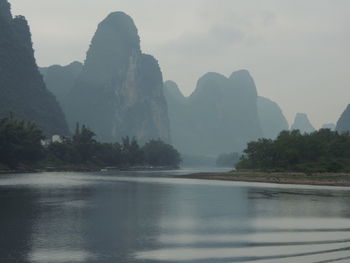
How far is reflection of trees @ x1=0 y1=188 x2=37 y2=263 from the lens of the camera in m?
20.0

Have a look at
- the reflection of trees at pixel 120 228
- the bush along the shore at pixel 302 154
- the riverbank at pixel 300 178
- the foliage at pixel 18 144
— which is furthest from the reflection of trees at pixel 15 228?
the foliage at pixel 18 144

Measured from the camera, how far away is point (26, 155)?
398ft

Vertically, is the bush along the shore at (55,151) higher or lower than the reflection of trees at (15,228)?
higher

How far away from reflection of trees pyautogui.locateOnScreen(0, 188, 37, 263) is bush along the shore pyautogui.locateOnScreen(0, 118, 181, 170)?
2982 inches

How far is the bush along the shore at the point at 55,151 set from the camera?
115875mm

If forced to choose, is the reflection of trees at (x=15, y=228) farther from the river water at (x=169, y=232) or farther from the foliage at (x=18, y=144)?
the foliage at (x=18, y=144)

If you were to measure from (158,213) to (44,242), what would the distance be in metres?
14.6

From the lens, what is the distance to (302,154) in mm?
111750

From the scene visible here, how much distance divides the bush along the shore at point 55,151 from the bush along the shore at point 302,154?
192 ft

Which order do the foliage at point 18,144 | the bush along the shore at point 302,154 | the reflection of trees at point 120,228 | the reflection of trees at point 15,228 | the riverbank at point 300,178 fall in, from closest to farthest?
the reflection of trees at point 15,228 → the reflection of trees at point 120,228 → the riverbank at point 300,178 → the bush along the shore at point 302,154 → the foliage at point 18,144

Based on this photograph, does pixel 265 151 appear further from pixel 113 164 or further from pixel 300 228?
pixel 300 228

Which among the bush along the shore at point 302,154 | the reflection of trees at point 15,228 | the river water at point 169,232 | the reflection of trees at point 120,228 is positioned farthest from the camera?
the bush along the shore at point 302,154

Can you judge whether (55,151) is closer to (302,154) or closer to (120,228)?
(302,154)

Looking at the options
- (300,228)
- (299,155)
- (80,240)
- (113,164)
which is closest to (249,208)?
(300,228)
